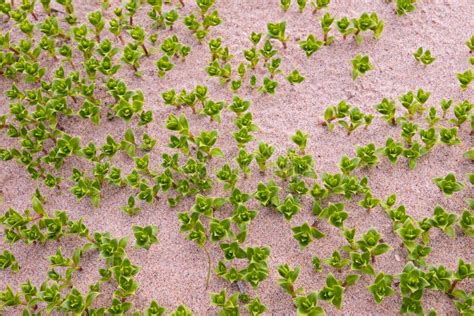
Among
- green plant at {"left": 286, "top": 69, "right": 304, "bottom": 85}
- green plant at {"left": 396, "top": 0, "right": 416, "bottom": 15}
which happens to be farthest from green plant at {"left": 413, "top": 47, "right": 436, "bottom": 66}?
green plant at {"left": 286, "top": 69, "right": 304, "bottom": 85}

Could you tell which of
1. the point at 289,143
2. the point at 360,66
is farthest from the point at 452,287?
the point at 360,66

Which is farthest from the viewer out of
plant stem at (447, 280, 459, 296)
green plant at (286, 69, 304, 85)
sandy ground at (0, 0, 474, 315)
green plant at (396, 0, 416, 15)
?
green plant at (396, 0, 416, 15)

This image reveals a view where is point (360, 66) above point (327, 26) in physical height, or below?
below

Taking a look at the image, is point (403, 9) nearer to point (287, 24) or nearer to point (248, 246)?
point (287, 24)

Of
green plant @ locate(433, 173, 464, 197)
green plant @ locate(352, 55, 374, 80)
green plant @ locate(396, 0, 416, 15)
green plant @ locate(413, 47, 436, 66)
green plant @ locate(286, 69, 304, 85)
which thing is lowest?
green plant @ locate(433, 173, 464, 197)

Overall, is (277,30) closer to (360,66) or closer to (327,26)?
(327,26)

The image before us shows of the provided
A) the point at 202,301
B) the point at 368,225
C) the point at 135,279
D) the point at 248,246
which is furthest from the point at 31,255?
the point at 368,225

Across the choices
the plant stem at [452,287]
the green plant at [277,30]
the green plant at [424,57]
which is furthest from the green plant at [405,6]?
the plant stem at [452,287]

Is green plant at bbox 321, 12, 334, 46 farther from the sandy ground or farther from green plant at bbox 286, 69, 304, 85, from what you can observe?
green plant at bbox 286, 69, 304, 85

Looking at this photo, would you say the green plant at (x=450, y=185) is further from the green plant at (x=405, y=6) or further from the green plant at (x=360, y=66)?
the green plant at (x=405, y=6)

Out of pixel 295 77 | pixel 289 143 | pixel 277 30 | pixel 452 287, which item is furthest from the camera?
pixel 277 30
